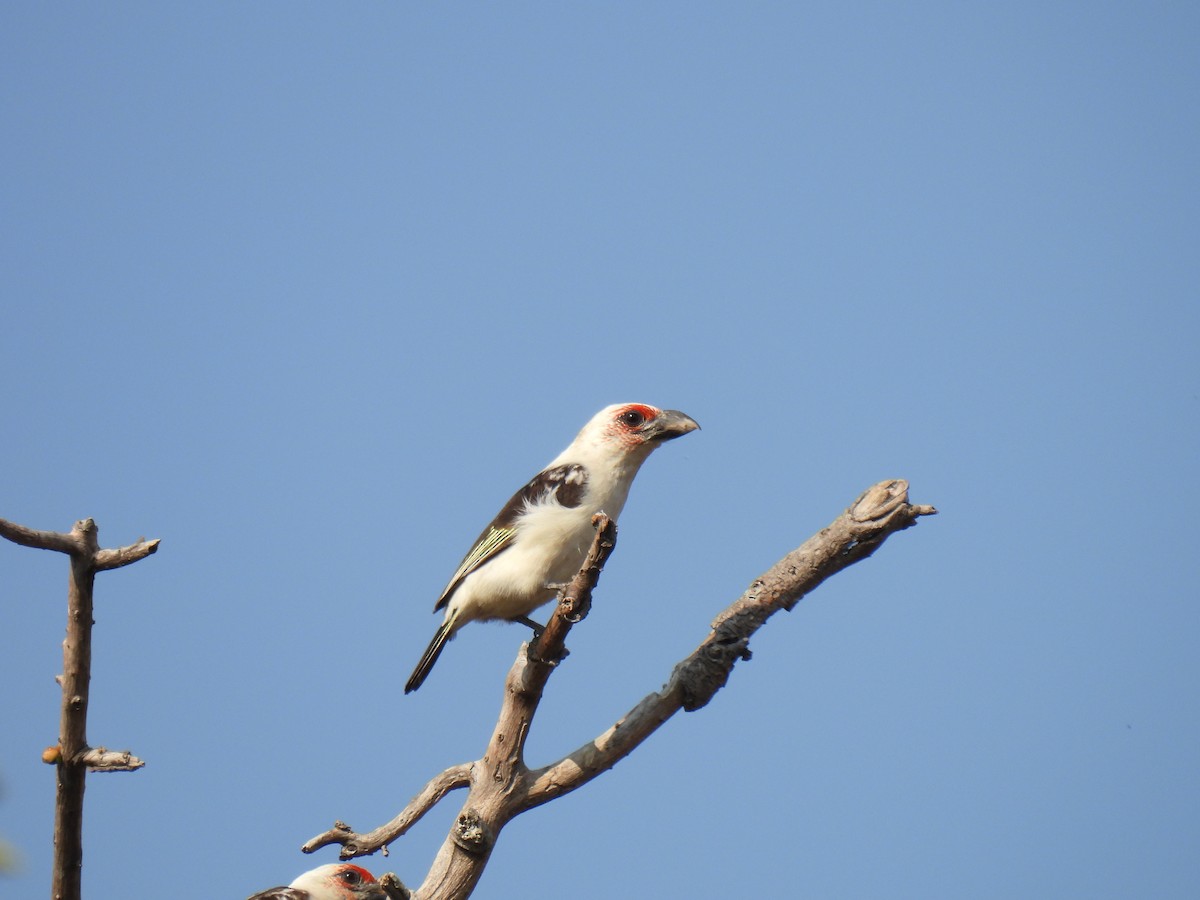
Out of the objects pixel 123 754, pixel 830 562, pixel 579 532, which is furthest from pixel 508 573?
pixel 123 754

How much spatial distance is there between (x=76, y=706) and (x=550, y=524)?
10.1 feet

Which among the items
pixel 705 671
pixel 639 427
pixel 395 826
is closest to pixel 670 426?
pixel 639 427

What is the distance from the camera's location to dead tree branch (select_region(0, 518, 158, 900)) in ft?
13.7

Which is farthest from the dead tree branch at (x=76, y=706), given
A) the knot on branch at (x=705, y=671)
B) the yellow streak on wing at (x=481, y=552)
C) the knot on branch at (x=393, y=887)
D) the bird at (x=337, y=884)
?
the bird at (x=337, y=884)

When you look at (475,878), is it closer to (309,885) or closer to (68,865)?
(68,865)

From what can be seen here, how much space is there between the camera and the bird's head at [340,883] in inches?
289

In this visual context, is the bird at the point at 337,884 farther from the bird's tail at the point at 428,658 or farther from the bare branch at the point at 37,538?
the bare branch at the point at 37,538

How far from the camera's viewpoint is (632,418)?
7.38 metres

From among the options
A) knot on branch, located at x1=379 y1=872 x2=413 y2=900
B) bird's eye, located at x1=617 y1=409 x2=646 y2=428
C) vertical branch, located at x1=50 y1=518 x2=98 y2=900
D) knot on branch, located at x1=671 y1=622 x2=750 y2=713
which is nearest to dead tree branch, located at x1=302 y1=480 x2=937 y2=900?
knot on branch, located at x1=671 y1=622 x2=750 y2=713

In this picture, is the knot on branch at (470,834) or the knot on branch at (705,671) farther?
the knot on branch at (705,671)

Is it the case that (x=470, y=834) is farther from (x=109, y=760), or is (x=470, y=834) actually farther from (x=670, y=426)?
(x=670, y=426)

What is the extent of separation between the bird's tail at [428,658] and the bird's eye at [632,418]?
5.53ft

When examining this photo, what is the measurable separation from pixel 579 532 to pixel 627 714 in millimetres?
1365

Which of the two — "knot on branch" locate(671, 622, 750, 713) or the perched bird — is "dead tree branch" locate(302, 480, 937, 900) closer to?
"knot on branch" locate(671, 622, 750, 713)
